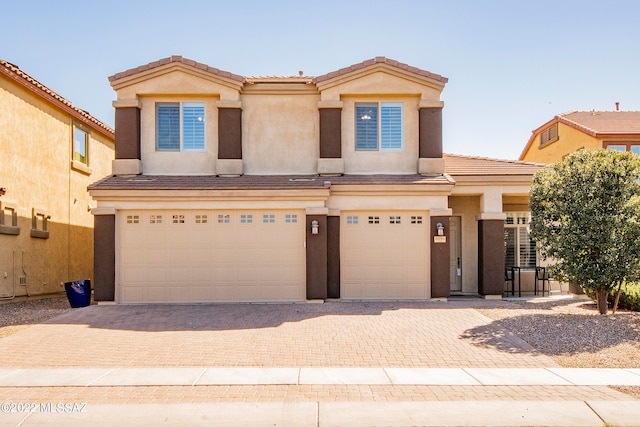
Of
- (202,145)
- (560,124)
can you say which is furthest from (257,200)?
(560,124)

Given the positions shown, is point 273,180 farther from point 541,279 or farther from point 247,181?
point 541,279

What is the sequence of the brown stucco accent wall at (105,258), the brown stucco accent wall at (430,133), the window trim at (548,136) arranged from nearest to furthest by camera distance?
1. the brown stucco accent wall at (105,258)
2. the brown stucco accent wall at (430,133)
3. the window trim at (548,136)

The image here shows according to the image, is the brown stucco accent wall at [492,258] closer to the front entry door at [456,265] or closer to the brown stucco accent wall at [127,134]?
the front entry door at [456,265]

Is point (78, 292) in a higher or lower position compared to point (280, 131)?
lower

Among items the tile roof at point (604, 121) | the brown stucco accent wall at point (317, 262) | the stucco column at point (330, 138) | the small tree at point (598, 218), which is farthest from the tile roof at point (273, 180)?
the tile roof at point (604, 121)

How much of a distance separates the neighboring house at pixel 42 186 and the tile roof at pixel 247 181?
11.2ft

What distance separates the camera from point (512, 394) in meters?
7.11

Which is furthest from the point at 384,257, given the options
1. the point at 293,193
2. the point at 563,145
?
the point at 563,145

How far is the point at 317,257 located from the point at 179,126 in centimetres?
596

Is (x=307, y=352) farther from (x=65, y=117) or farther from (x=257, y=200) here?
(x=65, y=117)

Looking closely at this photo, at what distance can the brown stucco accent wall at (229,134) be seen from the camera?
15.6m

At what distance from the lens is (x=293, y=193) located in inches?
Result: 567

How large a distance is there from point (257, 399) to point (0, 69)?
Answer: 13.6 meters

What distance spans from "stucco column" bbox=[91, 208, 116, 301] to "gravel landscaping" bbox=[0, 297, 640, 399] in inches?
49.6
